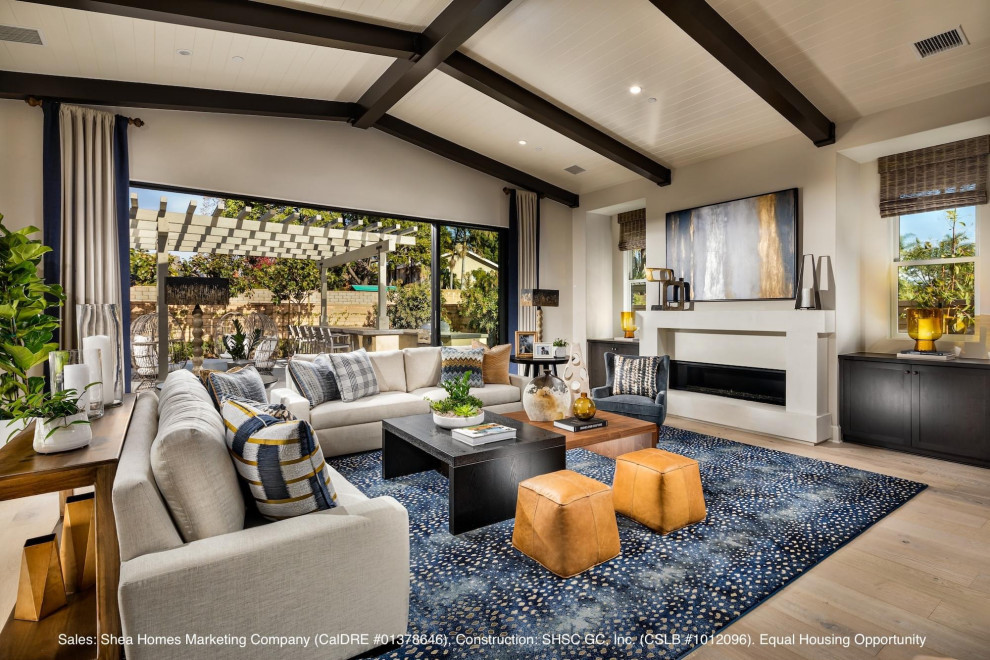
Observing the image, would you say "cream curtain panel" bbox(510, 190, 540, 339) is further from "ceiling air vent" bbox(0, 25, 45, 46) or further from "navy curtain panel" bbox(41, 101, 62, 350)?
"ceiling air vent" bbox(0, 25, 45, 46)

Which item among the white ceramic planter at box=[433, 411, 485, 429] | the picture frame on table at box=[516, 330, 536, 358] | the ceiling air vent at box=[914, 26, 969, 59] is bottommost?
the white ceramic planter at box=[433, 411, 485, 429]

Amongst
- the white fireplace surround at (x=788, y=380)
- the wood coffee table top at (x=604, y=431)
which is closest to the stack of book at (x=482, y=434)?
the wood coffee table top at (x=604, y=431)

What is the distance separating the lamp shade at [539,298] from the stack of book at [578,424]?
123 inches

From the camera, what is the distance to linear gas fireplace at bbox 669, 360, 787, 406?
5.06m

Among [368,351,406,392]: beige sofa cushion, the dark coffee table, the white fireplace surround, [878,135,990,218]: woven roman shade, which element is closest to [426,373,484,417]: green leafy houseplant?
the dark coffee table

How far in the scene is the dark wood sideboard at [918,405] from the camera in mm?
3834

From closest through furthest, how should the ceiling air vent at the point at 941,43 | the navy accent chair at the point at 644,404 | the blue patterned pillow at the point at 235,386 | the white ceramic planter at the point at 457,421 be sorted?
1. the blue patterned pillow at the point at 235,386
2. the white ceramic planter at the point at 457,421
3. the ceiling air vent at the point at 941,43
4. the navy accent chair at the point at 644,404

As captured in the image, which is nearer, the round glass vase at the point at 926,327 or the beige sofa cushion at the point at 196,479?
the beige sofa cushion at the point at 196,479

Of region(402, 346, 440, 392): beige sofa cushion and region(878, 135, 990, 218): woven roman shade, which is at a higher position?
region(878, 135, 990, 218): woven roman shade

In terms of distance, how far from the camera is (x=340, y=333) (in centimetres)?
642

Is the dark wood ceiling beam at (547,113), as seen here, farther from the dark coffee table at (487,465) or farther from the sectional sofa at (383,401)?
the dark coffee table at (487,465)

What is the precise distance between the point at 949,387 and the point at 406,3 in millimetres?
4837

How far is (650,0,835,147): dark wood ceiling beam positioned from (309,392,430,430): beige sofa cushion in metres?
3.30

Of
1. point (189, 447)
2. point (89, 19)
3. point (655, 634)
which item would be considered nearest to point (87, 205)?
point (89, 19)
